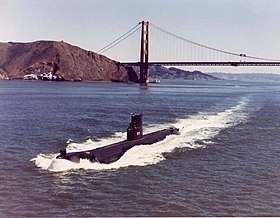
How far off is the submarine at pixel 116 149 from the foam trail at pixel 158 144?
282mm

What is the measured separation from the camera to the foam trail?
20.3 meters

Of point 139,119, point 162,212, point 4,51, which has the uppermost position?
point 4,51

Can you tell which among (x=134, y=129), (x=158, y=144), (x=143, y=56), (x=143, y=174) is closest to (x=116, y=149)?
(x=143, y=174)

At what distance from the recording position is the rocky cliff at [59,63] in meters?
138

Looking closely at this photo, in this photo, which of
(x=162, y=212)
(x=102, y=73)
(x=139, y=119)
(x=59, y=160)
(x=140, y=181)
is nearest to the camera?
(x=162, y=212)

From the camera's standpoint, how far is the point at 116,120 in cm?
4028

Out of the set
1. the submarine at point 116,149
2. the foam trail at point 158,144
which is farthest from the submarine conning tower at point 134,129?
the foam trail at point 158,144

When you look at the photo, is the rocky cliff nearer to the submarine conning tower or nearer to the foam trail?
the foam trail

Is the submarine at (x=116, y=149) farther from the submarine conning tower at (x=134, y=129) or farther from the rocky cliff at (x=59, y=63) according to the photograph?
the rocky cliff at (x=59, y=63)

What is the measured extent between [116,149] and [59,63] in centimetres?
11842

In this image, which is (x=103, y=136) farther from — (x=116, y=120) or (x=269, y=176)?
(x=269, y=176)

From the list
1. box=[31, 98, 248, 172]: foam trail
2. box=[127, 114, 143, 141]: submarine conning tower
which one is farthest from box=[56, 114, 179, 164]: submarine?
box=[31, 98, 248, 172]: foam trail

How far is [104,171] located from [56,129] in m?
14.5

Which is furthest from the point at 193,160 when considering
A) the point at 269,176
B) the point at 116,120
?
the point at 116,120
